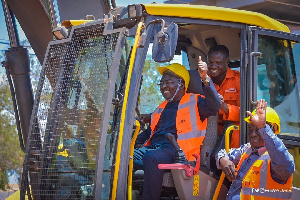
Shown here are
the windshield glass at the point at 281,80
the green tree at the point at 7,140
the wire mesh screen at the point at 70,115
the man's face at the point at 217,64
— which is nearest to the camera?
the wire mesh screen at the point at 70,115

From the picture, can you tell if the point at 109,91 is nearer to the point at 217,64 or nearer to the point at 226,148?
the point at 226,148

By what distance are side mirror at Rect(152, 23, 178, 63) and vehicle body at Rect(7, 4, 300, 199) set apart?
0.02 meters

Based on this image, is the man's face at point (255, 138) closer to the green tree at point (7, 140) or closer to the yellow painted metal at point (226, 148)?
the yellow painted metal at point (226, 148)

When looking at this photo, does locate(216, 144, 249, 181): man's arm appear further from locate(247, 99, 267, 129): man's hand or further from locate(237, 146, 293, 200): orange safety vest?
locate(247, 99, 267, 129): man's hand

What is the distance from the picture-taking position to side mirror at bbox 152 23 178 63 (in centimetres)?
382

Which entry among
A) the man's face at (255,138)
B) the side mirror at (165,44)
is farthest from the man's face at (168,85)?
the man's face at (255,138)

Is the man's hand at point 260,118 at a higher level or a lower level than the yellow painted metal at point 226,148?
higher

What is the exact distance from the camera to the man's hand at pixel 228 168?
3994 millimetres

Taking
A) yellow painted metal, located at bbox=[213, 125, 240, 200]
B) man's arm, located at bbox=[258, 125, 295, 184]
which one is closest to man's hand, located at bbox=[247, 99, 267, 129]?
man's arm, located at bbox=[258, 125, 295, 184]

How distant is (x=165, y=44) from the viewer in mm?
3859

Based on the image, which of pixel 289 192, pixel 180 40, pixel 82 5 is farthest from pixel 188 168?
pixel 82 5

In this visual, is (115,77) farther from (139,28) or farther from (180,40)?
(180,40)

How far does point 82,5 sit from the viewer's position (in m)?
6.22

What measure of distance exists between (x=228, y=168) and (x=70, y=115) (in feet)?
4.37
